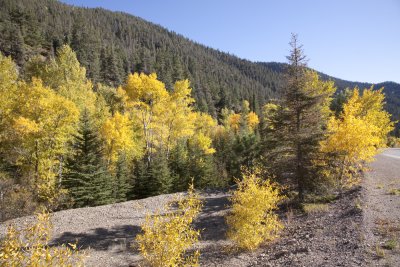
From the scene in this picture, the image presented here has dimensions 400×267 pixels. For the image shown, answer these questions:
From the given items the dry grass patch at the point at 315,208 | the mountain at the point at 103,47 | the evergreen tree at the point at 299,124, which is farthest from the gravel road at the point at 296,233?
the mountain at the point at 103,47

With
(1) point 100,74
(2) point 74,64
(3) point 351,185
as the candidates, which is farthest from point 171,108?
(1) point 100,74

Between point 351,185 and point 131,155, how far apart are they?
72.9 ft

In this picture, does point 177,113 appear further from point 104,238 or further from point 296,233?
point 296,233

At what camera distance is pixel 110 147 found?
1025 inches

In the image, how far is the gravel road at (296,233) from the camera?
9.05 metres

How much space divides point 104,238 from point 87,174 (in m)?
7.84

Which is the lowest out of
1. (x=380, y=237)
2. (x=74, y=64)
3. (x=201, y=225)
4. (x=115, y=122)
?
(x=201, y=225)

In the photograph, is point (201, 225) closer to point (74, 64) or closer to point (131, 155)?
point (131, 155)

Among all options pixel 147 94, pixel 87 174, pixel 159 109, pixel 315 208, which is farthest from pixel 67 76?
pixel 315 208

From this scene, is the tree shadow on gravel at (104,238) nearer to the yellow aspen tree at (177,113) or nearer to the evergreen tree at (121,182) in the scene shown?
the evergreen tree at (121,182)

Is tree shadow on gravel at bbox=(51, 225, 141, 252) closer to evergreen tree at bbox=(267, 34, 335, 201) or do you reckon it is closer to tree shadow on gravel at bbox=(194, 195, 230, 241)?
tree shadow on gravel at bbox=(194, 195, 230, 241)

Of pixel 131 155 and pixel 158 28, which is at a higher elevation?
pixel 158 28

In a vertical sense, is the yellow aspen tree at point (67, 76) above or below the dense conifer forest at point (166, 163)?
above

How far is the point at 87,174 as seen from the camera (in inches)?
782
